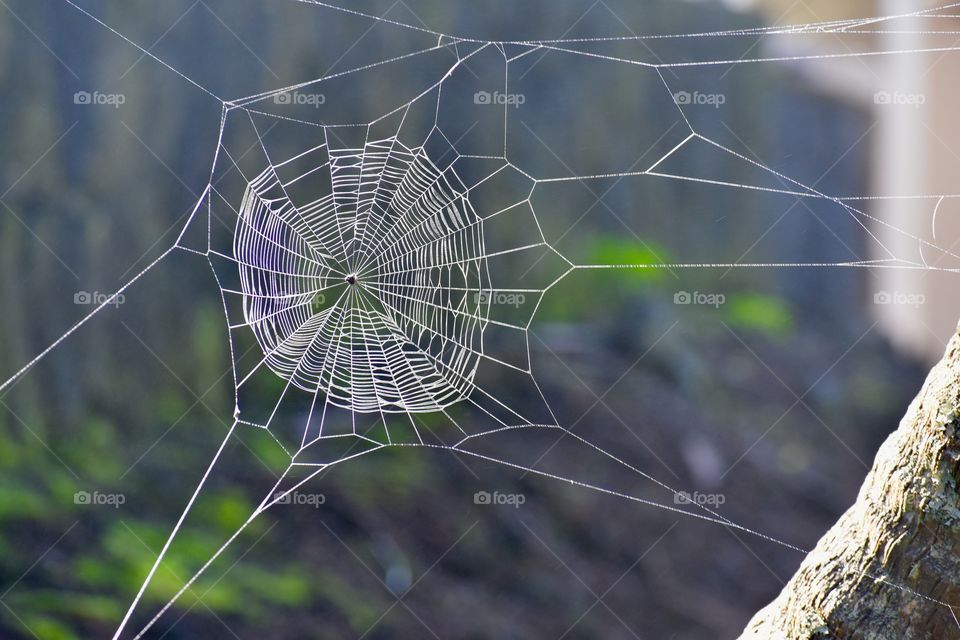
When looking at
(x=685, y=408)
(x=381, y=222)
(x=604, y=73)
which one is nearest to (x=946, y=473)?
(x=381, y=222)

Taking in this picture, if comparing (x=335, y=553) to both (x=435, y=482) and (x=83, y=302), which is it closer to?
(x=435, y=482)

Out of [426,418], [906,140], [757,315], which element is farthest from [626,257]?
[906,140]

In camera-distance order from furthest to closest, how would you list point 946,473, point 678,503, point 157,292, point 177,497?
1. point 678,503
2. point 157,292
3. point 177,497
4. point 946,473

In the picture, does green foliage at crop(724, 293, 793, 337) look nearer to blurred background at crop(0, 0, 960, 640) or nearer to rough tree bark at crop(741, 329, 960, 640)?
blurred background at crop(0, 0, 960, 640)

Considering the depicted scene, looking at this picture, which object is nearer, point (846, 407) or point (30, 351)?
point (30, 351)

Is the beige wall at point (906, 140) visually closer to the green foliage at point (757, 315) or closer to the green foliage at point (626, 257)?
the green foliage at point (757, 315)

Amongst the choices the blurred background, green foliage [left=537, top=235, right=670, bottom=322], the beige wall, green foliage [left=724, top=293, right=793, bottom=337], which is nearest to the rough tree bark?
the blurred background
